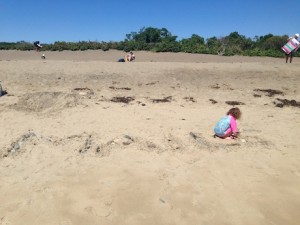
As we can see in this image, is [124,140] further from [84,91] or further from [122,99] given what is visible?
[84,91]

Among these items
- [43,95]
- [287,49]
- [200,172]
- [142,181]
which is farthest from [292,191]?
[287,49]

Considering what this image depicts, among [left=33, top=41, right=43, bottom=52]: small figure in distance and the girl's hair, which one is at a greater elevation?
[left=33, top=41, right=43, bottom=52]: small figure in distance

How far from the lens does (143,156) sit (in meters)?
5.62

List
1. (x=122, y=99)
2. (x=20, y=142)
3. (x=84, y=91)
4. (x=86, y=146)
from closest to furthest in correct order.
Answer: (x=86, y=146), (x=20, y=142), (x=122, y=99), (x=84, y=91)

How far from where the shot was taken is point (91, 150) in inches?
228

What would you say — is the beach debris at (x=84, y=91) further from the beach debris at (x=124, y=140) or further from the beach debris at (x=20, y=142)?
the beach debris at (x=124, y=140)

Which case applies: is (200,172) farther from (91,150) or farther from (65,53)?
(65,53)

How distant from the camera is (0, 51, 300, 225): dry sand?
420 centimetres

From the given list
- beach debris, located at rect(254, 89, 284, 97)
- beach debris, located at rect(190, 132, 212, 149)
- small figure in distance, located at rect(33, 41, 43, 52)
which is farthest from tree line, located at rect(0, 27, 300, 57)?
beach debris, located at rect(190, 132, 212, 149)

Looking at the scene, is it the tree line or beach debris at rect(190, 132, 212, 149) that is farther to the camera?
the tree line

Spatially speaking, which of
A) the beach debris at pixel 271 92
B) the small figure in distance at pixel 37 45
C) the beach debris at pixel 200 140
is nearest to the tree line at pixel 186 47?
the small figure in distance at pixel 37 45

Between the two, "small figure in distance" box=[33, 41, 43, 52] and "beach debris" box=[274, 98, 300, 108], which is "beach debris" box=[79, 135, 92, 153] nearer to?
"beach debris" box=[274, 98, 300, 108]

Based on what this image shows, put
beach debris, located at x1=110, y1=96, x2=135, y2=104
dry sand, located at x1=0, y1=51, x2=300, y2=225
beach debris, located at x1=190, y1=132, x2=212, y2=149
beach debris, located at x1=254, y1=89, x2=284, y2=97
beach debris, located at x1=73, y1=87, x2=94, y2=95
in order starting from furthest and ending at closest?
beach debris, located at x1=254, y1=89, x2=284, y2=97, beach debris, located at x1=73, y1=87, x2=94, y2=95, beach debris, located at x1=110, y1=96, x2=135, y2=104, beach debris, located at x1=190, y1=132, x2=212, y2=149, dry sand, located at x1=0, y1=51, x2=300, y2=225

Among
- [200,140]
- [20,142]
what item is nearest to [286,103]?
[200,140]
